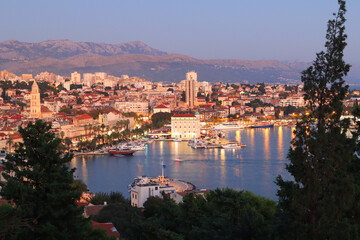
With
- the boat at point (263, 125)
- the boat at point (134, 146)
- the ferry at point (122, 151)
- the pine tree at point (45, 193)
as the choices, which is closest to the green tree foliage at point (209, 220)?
the pine tree at point (45, 193)

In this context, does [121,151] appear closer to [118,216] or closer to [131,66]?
[118,216]

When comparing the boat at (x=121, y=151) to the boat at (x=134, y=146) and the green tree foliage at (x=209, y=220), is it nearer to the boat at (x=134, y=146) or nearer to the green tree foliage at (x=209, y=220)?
the boat at (x=134, y=146)

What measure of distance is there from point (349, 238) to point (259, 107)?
23.9 m

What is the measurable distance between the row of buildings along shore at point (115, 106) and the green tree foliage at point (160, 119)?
581 millimetres

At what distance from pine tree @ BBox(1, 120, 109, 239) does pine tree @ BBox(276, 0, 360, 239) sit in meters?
0.96

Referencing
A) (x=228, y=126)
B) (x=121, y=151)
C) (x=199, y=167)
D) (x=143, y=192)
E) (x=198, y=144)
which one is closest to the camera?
→ (x=143, y=192)

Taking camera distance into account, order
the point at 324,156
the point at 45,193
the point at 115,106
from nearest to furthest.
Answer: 1. the point at 324,156
2. the point at 45,193
3. the point at 115,106

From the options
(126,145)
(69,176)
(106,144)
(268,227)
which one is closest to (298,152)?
(268,227)

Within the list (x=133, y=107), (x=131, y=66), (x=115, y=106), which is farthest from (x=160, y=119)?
(x=131, y=66)

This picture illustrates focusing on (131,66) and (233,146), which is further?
(131,66)

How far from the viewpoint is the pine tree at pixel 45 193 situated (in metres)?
2.29

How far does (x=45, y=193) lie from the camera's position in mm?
Result: 2377

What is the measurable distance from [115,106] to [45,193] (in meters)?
21.2

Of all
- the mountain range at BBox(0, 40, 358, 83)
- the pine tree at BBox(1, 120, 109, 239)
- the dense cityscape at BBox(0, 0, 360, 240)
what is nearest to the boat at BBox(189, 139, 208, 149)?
the dense cityscape at BBox(0, 0, 360, 240)
